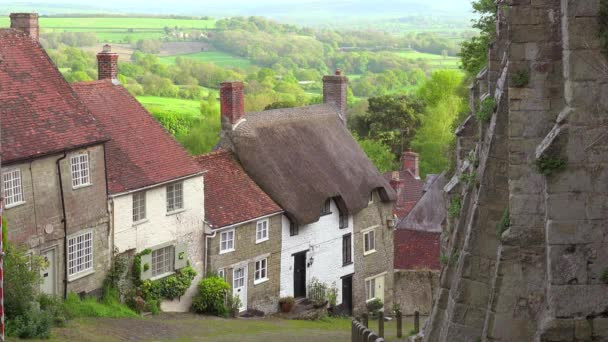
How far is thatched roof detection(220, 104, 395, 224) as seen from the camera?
162 ft

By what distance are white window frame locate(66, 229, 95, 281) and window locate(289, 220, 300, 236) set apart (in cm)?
1107

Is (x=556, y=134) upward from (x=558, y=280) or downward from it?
upward

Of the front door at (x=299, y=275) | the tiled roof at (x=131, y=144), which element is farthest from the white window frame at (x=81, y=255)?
the front door at (x=299, y=275)

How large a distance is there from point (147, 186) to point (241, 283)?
672 centimetres

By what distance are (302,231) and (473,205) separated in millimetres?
30021

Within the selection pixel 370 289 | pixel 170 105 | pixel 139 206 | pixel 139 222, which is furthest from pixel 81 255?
pixel 170 105

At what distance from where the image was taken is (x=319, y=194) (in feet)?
165

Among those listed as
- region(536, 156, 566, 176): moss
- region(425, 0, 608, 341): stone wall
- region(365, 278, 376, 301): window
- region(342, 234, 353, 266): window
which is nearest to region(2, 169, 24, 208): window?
region(425, 0, 608, 341): stone wall

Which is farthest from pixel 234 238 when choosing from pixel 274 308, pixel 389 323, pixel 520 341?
pixel 520 341

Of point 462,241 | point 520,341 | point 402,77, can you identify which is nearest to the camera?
point 520,341

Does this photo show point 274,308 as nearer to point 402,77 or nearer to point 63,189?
point 63,189

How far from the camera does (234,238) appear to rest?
1822 inches

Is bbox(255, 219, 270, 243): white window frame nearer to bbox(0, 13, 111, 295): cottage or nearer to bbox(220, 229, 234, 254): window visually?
bbox(220, 229, 234, 254): window

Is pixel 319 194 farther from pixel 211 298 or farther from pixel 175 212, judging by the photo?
pixel 175 212
